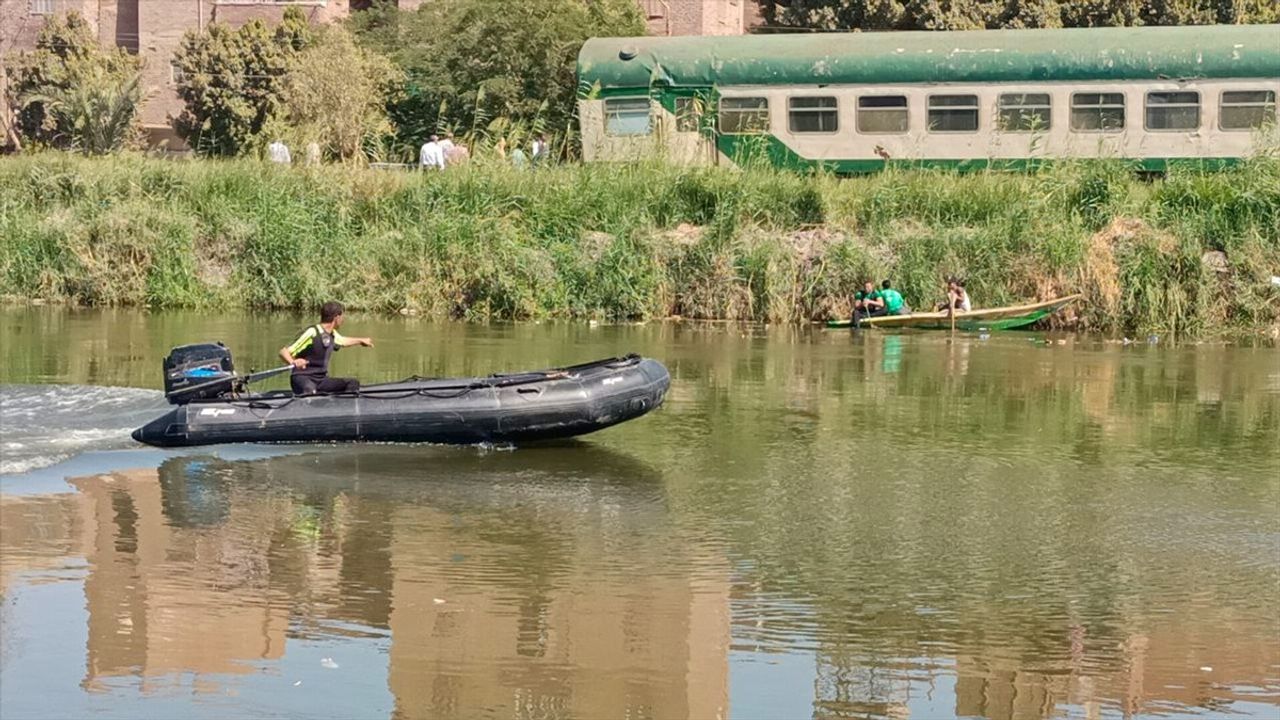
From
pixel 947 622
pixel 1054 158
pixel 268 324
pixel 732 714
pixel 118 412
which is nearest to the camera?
pixel 732 714

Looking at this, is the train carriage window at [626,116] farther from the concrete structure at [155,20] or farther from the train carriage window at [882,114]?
the concrete structure at [155,20]

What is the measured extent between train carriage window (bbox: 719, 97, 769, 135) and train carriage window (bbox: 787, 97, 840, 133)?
0.44 meters

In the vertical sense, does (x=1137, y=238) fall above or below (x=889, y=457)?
above

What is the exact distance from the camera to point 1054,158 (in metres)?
28.3

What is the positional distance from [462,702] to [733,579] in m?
2.80

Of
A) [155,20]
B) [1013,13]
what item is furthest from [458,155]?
[155,20]

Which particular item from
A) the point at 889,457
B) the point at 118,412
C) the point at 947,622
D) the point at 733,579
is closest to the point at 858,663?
the point at 947,622

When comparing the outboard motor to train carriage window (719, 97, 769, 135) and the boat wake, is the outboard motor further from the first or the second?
train carriage window (719, 97, 769, 135)

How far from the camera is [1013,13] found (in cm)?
4597

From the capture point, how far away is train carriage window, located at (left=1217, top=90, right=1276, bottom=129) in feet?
91.9

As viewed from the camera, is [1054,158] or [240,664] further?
[1054,158]

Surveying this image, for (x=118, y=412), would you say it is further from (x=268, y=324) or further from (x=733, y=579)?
(x=268, y=324)

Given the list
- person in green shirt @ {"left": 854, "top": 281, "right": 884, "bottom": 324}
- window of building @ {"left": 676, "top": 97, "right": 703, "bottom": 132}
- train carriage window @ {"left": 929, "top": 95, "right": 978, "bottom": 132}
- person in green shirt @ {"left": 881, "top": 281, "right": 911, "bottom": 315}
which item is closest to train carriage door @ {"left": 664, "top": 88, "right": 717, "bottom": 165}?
window of building @ {"left": 676, "top": 97, "right": 703, "bottom": 132}

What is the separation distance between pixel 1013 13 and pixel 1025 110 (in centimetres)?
1812
